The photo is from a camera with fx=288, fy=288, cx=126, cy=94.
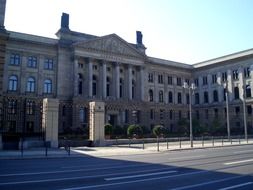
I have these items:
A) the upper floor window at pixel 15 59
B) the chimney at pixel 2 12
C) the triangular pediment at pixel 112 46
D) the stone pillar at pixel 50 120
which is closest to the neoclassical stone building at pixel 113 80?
the triangular pediment at pixel 112 46

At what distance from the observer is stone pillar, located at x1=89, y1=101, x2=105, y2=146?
106 feet

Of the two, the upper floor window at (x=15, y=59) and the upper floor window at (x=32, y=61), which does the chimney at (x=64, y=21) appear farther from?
the upper floor window at (x=15, y=59)

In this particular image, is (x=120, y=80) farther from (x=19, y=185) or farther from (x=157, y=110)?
(x=19, y=185)

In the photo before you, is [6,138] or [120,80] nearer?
[6,138]

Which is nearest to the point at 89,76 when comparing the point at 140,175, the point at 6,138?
the point at 6,138

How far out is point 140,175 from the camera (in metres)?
12.4

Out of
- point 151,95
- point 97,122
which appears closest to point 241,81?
point 151,95

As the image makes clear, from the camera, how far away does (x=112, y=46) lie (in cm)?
6656

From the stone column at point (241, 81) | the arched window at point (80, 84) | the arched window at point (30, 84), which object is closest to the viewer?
the arched window at point (30, 84)

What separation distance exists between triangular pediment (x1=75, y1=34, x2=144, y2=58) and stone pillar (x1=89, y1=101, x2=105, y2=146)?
31327 mm

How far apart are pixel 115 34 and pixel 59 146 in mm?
40295

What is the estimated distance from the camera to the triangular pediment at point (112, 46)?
6284cm

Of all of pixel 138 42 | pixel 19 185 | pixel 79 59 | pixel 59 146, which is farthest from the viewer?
pixel 138 42

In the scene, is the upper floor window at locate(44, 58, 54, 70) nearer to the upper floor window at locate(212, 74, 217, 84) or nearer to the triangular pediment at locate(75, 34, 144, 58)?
the triangular pediment at locate(75, 34, 144, 58)
